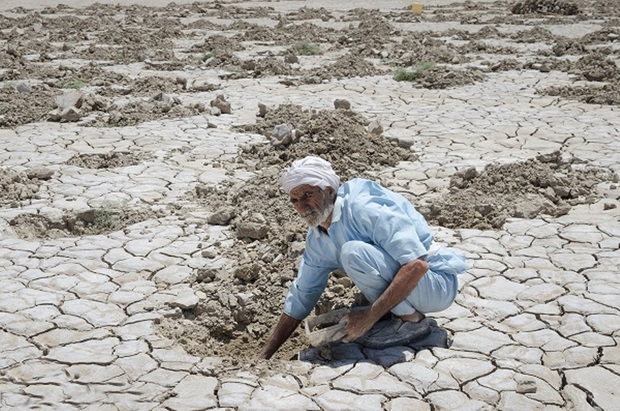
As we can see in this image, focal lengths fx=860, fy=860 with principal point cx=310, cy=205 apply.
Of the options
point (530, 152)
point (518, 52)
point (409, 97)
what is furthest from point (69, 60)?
point (530, 152)

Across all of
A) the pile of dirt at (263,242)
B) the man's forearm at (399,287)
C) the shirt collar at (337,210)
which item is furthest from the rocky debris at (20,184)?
the man's forearm at (399,287)

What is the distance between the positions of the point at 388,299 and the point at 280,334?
0.61m

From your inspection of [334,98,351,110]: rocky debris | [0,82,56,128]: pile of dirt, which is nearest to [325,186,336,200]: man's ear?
[334,98,351,110]: rocky debris

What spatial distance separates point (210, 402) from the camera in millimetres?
3695

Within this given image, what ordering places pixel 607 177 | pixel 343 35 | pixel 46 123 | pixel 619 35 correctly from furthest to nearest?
pixel 343 35
pixel 619 35
pixel 46 123
pixel 607 177

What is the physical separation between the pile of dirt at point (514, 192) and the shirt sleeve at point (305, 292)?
6.53ft

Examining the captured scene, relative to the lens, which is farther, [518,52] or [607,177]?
[518,52]

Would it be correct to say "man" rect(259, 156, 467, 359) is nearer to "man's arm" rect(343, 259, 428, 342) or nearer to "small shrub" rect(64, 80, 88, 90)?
"man's arm" rect(343, 259, 428, 342)

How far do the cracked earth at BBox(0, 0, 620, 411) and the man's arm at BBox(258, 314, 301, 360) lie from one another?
0.42 ft

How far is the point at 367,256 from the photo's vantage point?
12.6 ft

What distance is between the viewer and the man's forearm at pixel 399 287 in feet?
12.4

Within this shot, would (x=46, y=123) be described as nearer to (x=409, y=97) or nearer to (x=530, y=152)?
(x=409, y=97)

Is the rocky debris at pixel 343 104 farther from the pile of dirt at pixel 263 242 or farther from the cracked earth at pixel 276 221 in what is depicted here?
the pile of dirt at pixel 263 242

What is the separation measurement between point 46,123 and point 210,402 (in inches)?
244
